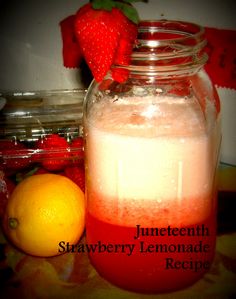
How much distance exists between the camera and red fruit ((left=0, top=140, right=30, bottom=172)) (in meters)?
0.71

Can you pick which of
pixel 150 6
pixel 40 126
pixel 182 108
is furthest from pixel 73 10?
pixel 182 108

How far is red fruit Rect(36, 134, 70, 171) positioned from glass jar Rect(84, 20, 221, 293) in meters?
0.14

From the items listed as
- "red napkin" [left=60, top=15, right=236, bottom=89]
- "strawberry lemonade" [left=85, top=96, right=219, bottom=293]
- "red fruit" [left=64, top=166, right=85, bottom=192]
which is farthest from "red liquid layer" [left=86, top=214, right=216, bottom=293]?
"red napkin" [left=60, top=15, right=236, bottom=89]

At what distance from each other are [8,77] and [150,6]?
42cm

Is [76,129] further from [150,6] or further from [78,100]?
[150,6]

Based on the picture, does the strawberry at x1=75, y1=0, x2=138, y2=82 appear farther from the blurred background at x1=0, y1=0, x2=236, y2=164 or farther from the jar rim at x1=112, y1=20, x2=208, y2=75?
the blurred background at x1=0, y1=0, x2=236, y2=164

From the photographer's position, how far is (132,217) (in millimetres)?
541

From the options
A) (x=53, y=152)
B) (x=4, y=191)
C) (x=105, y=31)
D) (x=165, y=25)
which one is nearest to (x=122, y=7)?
(x=105, y=31)

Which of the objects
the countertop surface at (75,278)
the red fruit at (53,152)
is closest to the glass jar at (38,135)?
the red fruit at (53,152)

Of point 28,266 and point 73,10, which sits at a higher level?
point 73,10

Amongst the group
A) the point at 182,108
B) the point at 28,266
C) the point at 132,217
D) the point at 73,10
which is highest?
the point at 73,10

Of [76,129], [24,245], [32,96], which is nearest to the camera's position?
[24,245]

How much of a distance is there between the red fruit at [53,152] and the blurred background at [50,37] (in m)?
0.27

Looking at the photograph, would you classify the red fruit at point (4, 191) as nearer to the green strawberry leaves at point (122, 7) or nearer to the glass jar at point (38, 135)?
the glass jar at point (38, 135)
